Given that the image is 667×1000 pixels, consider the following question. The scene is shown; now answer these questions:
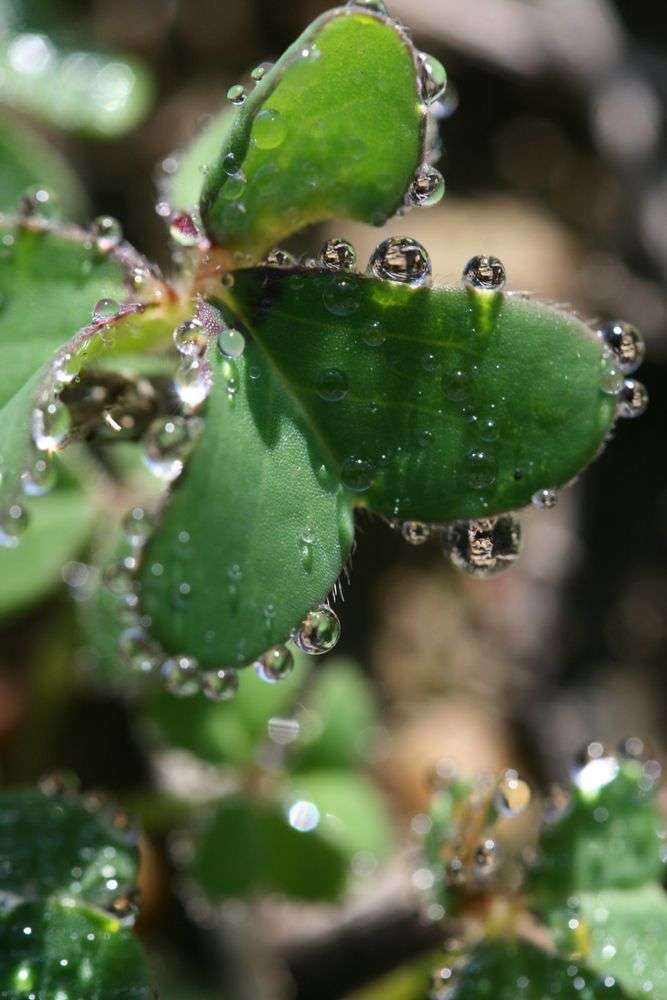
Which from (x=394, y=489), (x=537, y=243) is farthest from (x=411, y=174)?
(x=537, y=243)

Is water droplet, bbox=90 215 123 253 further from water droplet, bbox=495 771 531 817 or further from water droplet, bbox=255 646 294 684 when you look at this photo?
water droplet, bbox=495 771 531 817

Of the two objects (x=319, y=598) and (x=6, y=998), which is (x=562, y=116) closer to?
(x=319, y=598)

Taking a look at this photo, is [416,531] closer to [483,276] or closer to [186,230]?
[483,276]

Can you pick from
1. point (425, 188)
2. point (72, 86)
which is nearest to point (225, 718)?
point (425, 188)

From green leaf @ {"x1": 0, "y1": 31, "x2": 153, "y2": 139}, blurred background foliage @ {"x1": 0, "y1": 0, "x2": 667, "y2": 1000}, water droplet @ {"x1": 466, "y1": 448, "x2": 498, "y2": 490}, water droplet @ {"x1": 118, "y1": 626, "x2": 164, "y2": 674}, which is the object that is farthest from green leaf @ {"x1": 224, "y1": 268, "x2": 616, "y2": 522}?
green leaf @ {"x1": 0, "y1": 31, "x2": 153, "y2": 139}

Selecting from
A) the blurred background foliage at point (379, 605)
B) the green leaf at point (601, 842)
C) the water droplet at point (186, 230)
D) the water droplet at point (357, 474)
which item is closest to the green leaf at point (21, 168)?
the blurred background foliage at point (379, 605)

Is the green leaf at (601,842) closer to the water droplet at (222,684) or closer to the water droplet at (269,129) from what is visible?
the water droplet at (222,684)
